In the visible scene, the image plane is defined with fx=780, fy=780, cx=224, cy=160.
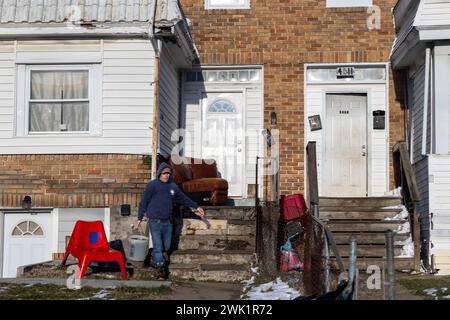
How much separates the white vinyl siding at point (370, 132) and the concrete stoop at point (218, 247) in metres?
3.44

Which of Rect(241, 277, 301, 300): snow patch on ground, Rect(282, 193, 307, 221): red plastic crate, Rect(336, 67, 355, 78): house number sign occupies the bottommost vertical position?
Rect(241, 277, 301, 300): snow patch on ground

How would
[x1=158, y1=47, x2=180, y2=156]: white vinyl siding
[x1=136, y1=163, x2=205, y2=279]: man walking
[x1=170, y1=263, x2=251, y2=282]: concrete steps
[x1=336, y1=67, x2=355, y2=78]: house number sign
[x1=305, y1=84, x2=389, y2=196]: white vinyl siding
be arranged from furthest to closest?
[x1=336, y1=67, x2=355, y2=78]: house number sign < [x1=305, y1=84, x2=389, y2=196]: white vinyl siding < [x1=158, y1=47, x2=180, y2=156]: white vinyl siding < [x1=136, y1=163, x2=205, y2=279]: man walking < [x1=170, y1=263, x2=251, y2=282]: concrete steps

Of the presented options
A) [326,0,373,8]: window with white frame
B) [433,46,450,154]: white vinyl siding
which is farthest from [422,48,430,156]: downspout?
[326,0,373,8]: window with white frame

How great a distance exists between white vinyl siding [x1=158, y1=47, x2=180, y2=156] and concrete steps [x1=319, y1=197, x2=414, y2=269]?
3151 millimetres

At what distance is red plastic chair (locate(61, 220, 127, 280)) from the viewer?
36.8 ft

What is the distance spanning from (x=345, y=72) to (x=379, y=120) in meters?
1.24

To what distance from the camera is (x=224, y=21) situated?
1667 cm

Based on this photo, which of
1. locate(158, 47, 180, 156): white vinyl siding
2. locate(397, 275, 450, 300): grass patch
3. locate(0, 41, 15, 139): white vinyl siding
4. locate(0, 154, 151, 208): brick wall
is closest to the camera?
locate(397, 275, 450, 300): grass patch

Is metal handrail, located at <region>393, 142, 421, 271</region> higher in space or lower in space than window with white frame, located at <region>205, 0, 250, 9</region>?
lower

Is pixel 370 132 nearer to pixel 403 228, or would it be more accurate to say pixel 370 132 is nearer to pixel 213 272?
pixel 403 228

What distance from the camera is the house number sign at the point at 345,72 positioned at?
16500mm

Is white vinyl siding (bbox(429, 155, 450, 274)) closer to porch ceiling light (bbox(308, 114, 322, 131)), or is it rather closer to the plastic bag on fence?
the plastic bag on fence

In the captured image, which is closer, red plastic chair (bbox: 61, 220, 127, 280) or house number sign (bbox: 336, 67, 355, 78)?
red plastic chair (bbox: 61, 220, 127, 280)
